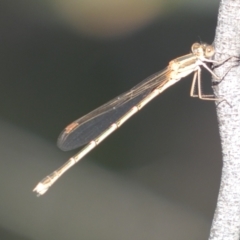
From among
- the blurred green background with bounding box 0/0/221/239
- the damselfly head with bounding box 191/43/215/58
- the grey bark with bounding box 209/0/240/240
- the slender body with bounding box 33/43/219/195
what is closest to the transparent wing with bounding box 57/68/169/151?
the slender body with bounding box 33/43/219/195

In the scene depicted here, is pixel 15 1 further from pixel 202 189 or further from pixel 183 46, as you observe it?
pixel 202 189

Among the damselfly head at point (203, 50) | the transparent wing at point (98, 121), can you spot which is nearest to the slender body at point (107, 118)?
the transparent wing at point (98, 121)

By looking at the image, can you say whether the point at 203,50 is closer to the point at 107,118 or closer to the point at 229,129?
the point at 229,129

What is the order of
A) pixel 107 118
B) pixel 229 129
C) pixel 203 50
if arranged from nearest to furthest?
pixel 229 129 < pixel 203 50 < pixel 107 118

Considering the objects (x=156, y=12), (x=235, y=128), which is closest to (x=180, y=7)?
(x=156, y=12)

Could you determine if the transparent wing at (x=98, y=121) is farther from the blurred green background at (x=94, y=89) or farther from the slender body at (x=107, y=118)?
the blurred green background at (x=94, y=89)

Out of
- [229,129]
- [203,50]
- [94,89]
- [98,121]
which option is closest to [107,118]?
[98,121]

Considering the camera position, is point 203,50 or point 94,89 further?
point 94,89
